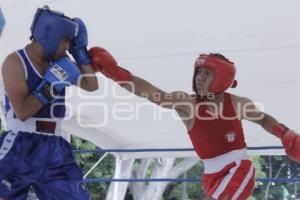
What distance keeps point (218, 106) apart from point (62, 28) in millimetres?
734

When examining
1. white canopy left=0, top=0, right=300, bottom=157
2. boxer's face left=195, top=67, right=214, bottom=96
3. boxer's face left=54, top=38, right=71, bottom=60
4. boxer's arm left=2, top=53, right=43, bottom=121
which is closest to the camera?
boxer's arm left=2, top=53, right=43, bottom=121

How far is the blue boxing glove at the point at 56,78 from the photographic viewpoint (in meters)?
1.92

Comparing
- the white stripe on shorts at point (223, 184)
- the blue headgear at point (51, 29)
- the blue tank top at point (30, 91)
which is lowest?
the white stripe on shorts at point (223, 184)

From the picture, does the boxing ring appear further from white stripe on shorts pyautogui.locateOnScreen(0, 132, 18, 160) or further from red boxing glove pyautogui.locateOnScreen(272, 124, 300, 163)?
white stripe on shorts pyautogui.locateOnScreen(0, 132, 18, 160)

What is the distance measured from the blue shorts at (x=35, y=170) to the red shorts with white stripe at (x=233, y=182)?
55 cm

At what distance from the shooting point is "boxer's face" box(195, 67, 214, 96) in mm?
2299

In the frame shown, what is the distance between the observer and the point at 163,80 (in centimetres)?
345

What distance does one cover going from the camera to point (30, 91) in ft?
6.42

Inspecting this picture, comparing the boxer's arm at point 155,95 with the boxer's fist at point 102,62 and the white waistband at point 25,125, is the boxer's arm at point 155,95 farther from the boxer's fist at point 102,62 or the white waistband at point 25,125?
the white waistband at point 25,125

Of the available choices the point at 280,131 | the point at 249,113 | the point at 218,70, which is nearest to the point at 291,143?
the point at 280,131

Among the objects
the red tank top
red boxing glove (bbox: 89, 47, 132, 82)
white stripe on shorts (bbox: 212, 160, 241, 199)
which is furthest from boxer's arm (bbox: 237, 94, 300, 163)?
red boxing glove (bbox: 89, 47, 132, 82)

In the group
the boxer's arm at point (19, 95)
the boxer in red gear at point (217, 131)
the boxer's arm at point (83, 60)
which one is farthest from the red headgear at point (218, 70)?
the boxer's arm at point (19, 95)

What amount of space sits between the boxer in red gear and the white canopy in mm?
422

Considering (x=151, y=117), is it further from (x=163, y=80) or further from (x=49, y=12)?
(x=49, y=12)
